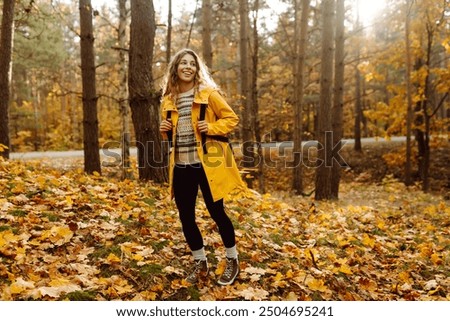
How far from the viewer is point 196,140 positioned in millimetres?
3475

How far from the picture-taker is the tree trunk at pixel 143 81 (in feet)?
21.5

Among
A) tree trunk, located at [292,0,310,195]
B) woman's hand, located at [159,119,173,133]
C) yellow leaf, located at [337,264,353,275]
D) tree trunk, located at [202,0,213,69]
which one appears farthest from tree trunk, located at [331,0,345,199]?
woman's hand, located at [159,119,173,133]

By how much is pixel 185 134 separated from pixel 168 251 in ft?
4.68

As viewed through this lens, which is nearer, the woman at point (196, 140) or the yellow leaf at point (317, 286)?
the woman at point (196, 140)

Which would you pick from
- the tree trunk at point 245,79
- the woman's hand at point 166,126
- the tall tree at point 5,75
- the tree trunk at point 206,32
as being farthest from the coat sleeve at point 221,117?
the tree trunk at point 206,32

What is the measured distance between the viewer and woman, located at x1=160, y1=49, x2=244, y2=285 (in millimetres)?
3445

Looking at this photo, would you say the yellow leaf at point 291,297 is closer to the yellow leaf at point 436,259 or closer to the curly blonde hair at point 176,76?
the curly blonde hair at point 176,76

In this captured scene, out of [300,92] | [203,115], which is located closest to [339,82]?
[300,92]

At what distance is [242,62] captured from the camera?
12031mm

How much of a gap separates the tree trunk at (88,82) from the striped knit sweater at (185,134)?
540 centimetres

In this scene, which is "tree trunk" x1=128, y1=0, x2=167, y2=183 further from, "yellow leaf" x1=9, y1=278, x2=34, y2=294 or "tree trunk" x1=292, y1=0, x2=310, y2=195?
"tree trunk" x1=292, y1=0, x2=310, y2=195

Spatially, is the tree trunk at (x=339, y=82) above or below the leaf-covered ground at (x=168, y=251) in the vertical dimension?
above

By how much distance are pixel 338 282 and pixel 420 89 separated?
41.8 feet
